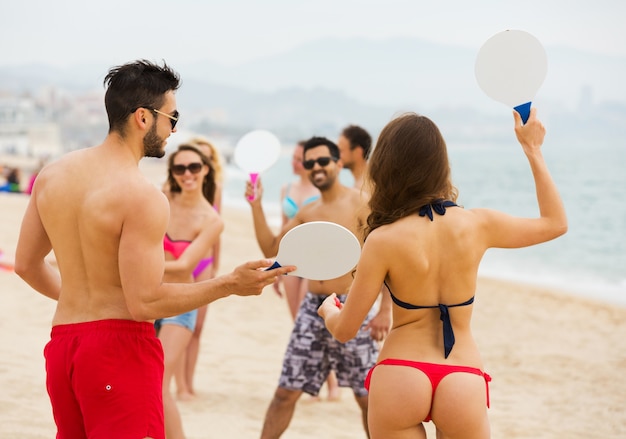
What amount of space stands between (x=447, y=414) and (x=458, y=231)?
62 cm

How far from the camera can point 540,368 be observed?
8633mm

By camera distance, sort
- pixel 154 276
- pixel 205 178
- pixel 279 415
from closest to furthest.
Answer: pixel 154 276, pixel 279 415, pixel 205 178

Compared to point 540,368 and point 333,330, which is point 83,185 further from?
point 540,368

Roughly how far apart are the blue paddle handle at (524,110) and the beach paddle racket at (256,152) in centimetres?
247

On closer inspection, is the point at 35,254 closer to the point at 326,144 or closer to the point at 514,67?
the point at 514,67

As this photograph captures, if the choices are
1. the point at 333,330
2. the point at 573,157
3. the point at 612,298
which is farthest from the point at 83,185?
the point at 573,157

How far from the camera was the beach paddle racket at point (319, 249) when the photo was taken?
2777mm

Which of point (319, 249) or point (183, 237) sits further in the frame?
point (183, 237)

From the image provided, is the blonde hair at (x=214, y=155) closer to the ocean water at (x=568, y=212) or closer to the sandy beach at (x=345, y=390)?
the sandy beach at (x=345, y=390)

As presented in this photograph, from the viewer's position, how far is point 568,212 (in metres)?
44.1

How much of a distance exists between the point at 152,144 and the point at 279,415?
2.32 metres

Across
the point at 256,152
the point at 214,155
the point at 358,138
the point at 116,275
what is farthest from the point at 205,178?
the point at 116,275

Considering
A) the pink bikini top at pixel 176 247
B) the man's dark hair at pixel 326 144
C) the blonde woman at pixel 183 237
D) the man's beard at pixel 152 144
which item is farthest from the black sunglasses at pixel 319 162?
the man's beard at pixel 152 144

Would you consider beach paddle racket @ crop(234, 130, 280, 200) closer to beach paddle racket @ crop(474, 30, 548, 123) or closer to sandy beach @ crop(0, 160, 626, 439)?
sandy beach @ crop(0, 160, 626, 439)
